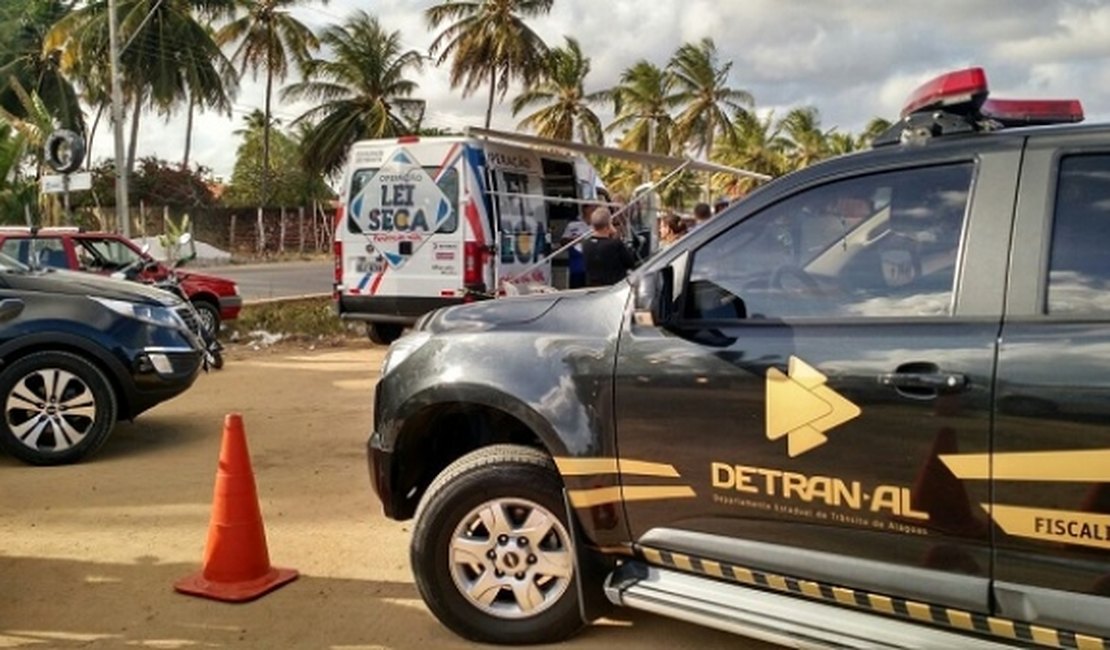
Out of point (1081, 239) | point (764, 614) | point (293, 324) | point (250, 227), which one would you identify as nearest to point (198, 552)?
point (764, 614)

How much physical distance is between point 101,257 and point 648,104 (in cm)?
3588

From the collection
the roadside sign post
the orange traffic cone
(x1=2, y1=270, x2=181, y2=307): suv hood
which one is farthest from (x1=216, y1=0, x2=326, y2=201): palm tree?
the orange traffic cone

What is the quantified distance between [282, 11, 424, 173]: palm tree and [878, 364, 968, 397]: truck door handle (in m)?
35.2

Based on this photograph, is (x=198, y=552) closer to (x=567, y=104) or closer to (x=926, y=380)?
(x=926, y=380)

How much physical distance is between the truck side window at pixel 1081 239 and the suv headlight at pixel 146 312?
18.7 feet

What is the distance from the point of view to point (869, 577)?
2.96 m

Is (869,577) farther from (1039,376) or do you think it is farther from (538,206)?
(538,206)

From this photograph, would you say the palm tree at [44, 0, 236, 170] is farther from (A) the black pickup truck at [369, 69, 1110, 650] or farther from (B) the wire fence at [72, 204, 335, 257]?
(A) the black pickup truck at [369, 69, 1110, 650]

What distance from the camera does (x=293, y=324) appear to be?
44.2 ft

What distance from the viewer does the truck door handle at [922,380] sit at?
281cm

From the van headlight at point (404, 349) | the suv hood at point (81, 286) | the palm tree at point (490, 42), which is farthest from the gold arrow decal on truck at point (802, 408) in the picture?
the palm tree at point (490, 42)

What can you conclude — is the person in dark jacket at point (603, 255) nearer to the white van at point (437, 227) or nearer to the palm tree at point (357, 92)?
the white van at point (437, 227)

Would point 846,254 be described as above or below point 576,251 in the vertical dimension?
above

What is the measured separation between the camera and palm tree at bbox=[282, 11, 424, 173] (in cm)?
3750
